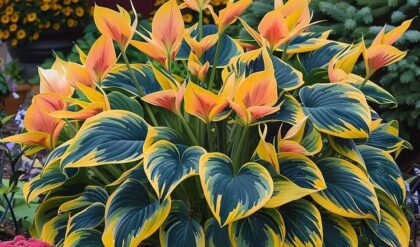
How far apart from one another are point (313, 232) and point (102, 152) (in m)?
0.50

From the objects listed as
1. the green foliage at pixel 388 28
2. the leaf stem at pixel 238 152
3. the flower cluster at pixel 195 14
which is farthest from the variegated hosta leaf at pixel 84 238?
the flower cluster at pixel 195 14

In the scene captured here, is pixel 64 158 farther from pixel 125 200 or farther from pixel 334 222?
pixel 334 222

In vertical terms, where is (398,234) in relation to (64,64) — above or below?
below

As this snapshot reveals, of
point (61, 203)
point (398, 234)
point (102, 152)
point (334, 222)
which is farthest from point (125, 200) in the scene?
point (398, 234)

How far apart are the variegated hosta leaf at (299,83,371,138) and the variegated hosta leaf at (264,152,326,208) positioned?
95 millimetres

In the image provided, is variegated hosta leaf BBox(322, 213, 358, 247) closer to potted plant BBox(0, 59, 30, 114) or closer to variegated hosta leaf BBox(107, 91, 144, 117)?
variegated hosta leaf BBox(107, 91, 144, 117)

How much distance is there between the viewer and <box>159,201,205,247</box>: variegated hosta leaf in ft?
5.50

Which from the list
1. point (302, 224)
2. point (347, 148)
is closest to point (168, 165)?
point (302, 224)

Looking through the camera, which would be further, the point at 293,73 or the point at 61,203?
the point at 61,203

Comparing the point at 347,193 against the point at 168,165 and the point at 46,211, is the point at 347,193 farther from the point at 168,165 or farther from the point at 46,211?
the point at 46,211

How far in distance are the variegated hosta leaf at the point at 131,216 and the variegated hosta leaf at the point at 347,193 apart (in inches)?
14.5

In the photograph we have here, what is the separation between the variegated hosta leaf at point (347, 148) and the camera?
1767 mm

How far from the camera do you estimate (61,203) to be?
1944 mm

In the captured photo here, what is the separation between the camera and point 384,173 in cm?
190
